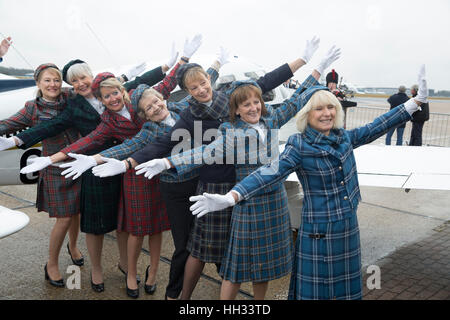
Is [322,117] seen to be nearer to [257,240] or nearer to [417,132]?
[257,240]

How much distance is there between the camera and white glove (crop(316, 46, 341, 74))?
3088 millimetres

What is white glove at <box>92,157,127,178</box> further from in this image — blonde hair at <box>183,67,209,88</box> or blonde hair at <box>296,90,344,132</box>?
blonde hair at <box>296,90,344,132</box>

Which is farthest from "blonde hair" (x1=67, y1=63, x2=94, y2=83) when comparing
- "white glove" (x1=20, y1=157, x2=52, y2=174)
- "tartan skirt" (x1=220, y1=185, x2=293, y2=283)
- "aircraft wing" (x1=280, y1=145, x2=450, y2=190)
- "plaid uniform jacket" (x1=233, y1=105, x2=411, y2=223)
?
"aircraft wing" (x1=280, y1=145, x2=450, y2=190)

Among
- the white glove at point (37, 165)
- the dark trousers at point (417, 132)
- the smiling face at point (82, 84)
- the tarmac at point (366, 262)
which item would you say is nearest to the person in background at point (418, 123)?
the dark trousers at point (417, 132)

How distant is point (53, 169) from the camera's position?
341cm

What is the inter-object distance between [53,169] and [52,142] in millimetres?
238

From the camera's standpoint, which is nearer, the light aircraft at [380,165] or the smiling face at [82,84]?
the smiling face at [82,84]

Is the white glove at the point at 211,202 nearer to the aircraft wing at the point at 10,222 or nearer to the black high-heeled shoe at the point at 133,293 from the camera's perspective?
the aircraft wing at the point at 10,222

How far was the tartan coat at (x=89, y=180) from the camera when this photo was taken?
3211mm

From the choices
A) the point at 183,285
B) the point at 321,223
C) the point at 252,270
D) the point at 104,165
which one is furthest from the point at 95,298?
the point at 321,223

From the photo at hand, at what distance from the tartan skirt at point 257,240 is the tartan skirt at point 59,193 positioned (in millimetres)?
1652

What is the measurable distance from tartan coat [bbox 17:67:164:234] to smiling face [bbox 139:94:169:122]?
1.70 feet

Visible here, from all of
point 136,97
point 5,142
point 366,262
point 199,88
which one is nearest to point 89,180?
point 5,142
